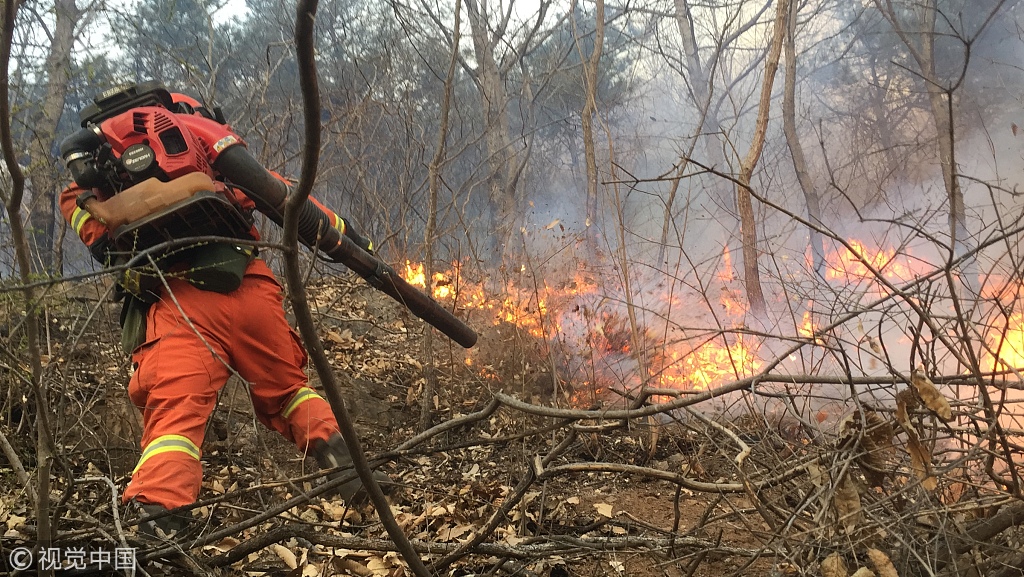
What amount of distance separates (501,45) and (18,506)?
33.7ft

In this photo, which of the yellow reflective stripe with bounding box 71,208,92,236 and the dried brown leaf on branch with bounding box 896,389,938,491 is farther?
the yellow reflective stripe with bounding box 71,208,92,236

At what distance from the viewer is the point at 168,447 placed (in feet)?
7.66

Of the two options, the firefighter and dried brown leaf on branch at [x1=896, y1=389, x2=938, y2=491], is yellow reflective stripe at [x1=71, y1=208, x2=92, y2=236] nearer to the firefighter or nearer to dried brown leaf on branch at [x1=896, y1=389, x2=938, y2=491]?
the firefighter

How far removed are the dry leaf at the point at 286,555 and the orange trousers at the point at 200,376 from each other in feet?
1.20

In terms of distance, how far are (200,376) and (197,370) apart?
3 centimetres

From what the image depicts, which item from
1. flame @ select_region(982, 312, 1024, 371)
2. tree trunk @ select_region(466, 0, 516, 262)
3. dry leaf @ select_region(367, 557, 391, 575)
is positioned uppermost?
tree trunk @ select_region(466, 0, 516, 262)

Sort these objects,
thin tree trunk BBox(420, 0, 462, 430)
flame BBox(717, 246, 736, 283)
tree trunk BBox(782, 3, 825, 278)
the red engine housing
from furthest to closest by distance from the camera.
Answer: tree trunk BBox(782, 3, 825, 278) < flame BBox(717, 246, 736, 283) < thin tree trunk BBox(420, 0, 462, 430) < the red engine housing

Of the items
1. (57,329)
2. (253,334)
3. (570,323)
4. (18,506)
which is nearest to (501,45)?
(570,323)

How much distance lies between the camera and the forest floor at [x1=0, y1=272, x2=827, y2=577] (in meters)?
2.01

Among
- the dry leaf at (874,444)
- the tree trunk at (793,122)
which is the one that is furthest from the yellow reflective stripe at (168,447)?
the tree trunk at (793,122)

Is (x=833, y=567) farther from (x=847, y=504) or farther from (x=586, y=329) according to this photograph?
(x=586, y=329)

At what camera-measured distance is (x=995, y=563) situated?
173 centimetres

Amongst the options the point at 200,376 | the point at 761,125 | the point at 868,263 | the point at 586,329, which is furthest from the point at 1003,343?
the point at 200,376

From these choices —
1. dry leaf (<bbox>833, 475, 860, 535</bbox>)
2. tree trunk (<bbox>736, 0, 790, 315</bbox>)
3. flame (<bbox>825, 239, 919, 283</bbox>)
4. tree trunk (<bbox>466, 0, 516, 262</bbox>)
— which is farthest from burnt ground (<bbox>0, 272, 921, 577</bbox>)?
tree trunk (<bbox>466, 0, 516, 262</bbox>)
